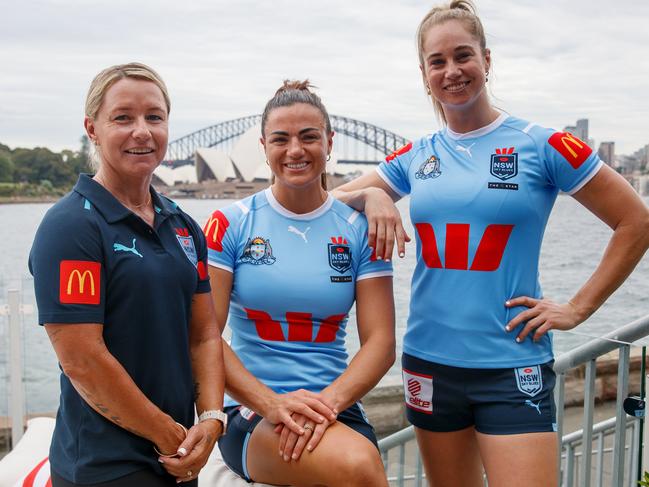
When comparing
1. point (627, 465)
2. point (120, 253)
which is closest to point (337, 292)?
point (120, 253)

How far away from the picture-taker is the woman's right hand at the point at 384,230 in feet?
6.63

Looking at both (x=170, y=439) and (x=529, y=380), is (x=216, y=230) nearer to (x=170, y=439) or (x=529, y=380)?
(x=170, y=439)

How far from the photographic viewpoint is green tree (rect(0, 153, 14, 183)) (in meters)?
44.3

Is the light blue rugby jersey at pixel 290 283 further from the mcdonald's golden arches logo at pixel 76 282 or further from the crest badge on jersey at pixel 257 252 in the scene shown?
the mcdonald's golden arches logo at pixel 76 282

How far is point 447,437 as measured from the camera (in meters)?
2.14

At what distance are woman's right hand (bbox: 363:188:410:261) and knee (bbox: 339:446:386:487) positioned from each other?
1.83 ft

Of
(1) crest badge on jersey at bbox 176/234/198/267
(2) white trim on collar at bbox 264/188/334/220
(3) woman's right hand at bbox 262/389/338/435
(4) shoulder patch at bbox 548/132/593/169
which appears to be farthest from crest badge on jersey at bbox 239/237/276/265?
(4) shoulder patch at bbox 548/132/593/169

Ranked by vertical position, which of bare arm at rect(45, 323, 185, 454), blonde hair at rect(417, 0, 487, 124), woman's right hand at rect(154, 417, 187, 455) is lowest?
woman's right hand at rect(154, 417, 187, 455)

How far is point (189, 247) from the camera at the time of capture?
1775 mm

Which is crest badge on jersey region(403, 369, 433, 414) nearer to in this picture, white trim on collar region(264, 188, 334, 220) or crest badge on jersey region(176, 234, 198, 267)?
white trim on collar region(264, 188, 334, 220)

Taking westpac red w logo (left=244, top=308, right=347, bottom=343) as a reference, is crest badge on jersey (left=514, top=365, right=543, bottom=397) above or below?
below

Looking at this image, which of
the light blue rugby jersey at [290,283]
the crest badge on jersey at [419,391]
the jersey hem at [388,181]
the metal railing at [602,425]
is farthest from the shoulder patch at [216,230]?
the metal railing at [602,425]

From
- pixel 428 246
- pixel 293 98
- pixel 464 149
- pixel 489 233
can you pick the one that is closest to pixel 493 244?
pixel 489 233

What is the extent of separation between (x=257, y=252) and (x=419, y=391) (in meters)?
0.66
